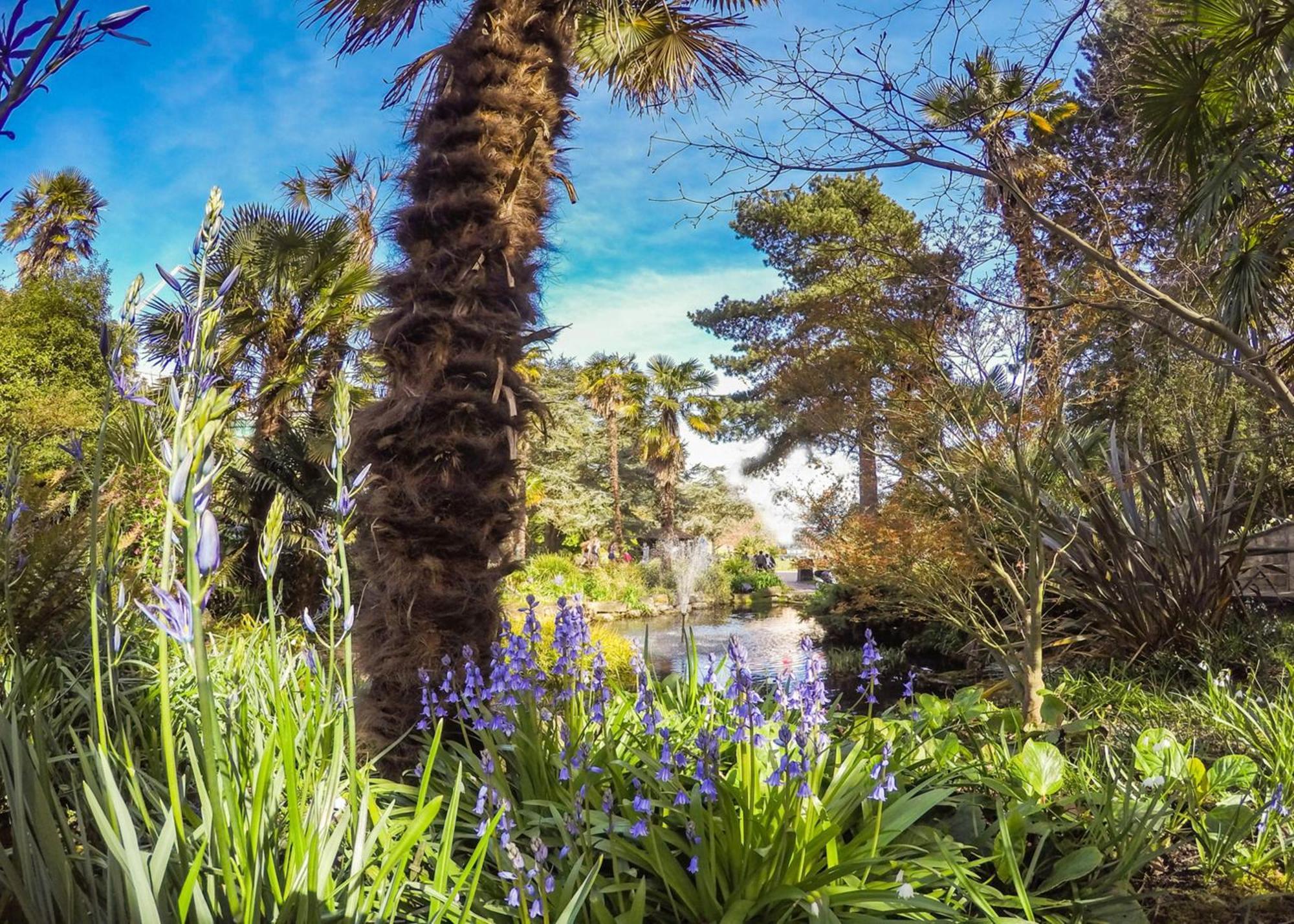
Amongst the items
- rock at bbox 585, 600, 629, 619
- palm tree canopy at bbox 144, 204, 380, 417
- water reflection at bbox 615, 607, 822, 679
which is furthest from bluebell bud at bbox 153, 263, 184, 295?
rock at bbox 585, 600, 629, 619

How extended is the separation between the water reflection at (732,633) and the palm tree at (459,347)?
4007mm

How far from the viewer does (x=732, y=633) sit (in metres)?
7.99

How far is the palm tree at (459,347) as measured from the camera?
3031 millimetres

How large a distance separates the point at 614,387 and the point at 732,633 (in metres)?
16.8

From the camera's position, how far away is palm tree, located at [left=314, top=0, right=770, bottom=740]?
3.03m

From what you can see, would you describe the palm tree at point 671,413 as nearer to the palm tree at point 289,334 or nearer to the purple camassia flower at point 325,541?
the palm tree at point 289,334

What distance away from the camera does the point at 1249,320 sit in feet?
17.6

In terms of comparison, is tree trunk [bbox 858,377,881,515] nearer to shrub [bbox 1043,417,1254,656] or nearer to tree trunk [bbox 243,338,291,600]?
shrub [bbox 1043,417,1254,656]

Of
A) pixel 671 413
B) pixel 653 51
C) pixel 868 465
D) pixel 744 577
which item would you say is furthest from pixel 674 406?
pixel 653 51

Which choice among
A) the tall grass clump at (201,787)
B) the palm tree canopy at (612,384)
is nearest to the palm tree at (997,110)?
the tall grass clump at (201,787)

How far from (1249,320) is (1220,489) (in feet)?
4.17

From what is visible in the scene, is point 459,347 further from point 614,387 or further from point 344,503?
point 614,387

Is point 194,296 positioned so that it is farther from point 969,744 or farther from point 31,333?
point 31,333

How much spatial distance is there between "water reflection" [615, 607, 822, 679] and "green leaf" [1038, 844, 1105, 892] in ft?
15.4
